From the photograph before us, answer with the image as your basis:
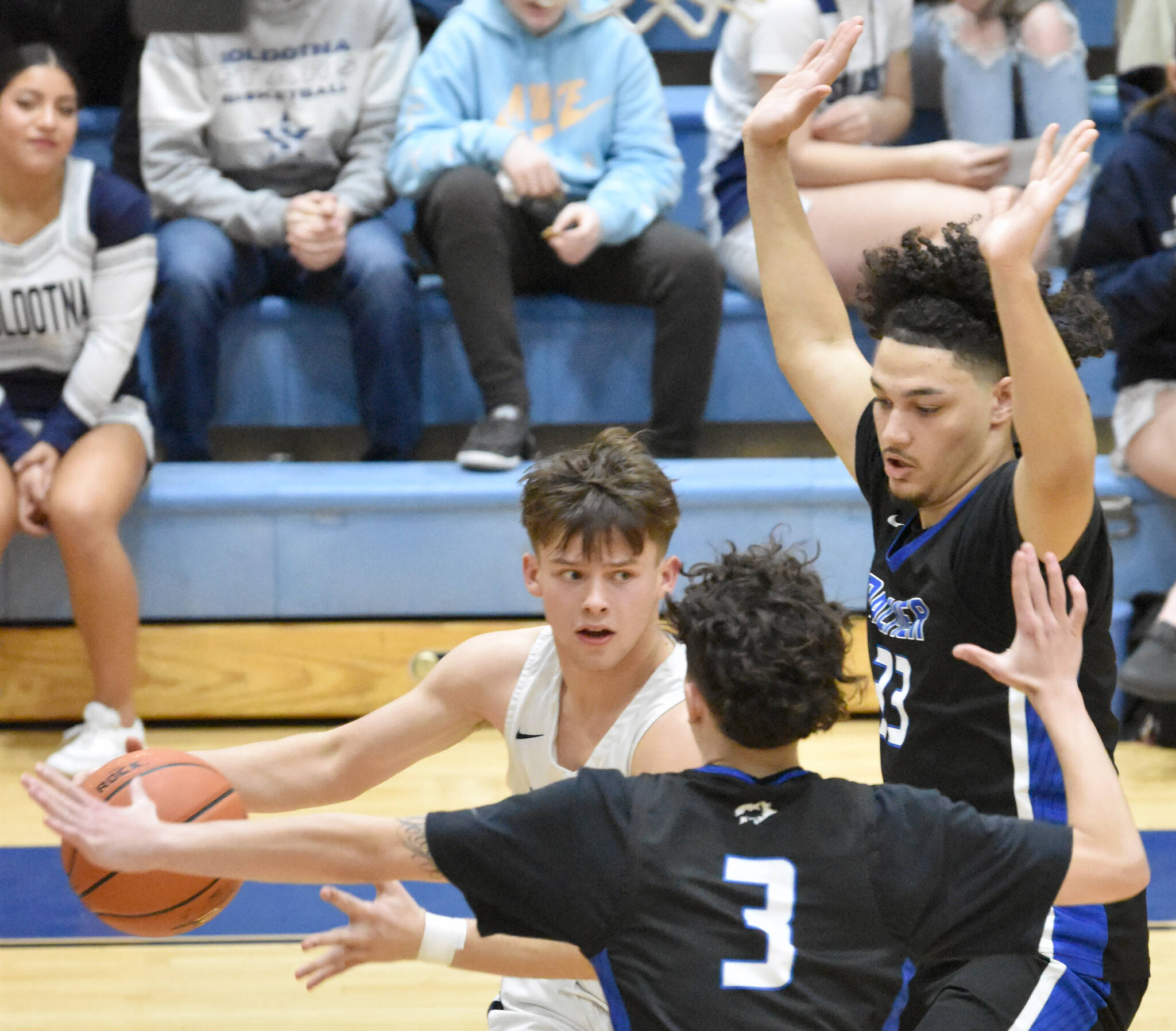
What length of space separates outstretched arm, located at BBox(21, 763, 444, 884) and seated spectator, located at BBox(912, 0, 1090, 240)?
11.8ft

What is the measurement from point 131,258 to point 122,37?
1.07 metres

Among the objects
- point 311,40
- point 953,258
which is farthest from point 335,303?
point 953,258

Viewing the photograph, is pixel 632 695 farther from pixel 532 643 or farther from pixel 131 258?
pixel 131 258

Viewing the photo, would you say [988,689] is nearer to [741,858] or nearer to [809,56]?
[741,858]

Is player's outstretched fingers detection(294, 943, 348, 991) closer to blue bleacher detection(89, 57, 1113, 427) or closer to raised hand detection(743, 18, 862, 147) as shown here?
raised hand detection(743, 18, 862, 147)

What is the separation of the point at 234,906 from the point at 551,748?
122 cm

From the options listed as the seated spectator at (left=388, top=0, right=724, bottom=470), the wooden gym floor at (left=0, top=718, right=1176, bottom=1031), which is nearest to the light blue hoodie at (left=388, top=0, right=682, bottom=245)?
the seated spectator at (left=388, top=0, right=724, bottom=470)

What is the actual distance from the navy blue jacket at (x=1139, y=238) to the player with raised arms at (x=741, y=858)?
259cm

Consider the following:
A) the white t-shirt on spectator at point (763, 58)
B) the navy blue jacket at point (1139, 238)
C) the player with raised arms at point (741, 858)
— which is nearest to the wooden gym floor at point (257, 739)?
the navy blue jacket at point (1139, 238)

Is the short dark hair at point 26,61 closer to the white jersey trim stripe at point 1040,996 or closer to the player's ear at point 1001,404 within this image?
the player's ear at point 1001,404

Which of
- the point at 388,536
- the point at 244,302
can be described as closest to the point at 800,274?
the point at 388,536

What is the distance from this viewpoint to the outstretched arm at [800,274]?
2229 mm

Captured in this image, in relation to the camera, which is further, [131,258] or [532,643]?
[131,258]

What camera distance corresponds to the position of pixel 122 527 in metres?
3.97
